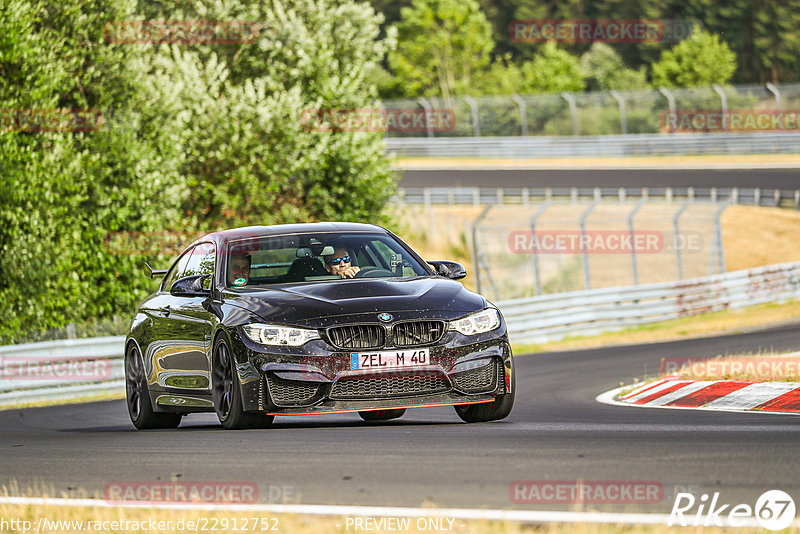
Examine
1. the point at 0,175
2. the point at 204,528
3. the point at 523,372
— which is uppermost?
the point at 204,528

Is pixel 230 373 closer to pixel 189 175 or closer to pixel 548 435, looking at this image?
pixel 548 435

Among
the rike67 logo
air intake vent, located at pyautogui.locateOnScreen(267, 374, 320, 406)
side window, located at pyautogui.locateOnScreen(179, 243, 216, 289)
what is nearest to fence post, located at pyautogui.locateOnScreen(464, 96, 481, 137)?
side window, located at pyautogui.locateOnScreen(179, 243, 216, 289)

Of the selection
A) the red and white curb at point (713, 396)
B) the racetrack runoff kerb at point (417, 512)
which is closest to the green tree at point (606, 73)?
the red and white curb at point (713, 396)

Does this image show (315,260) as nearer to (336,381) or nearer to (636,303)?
(336,381)

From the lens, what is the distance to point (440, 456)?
287 inches

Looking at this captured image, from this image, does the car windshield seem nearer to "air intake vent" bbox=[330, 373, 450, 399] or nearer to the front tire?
the front tire

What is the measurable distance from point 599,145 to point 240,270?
47.6m

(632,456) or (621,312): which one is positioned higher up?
(632,456)

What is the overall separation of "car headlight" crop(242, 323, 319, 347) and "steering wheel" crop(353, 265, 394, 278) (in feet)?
4.02

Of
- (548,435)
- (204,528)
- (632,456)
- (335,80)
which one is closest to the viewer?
(204,528)

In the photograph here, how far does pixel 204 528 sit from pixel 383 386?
10.9ft

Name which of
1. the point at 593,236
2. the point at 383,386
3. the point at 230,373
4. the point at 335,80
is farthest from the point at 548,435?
the point at 593,236

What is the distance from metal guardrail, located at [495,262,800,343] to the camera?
24891 mm

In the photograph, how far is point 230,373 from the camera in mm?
9180
